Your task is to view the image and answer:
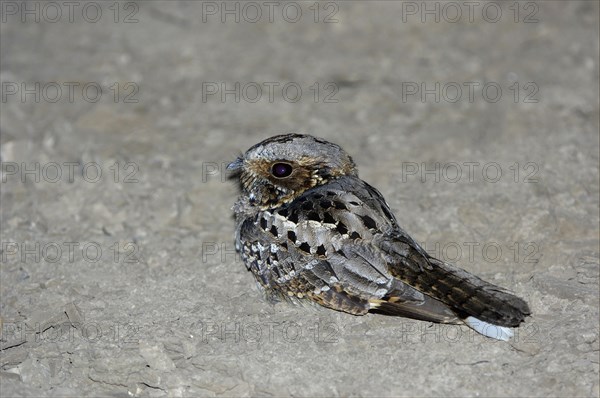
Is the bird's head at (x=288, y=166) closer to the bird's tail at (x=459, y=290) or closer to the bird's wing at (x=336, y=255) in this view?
the bird's wing at (x=336, y=255)

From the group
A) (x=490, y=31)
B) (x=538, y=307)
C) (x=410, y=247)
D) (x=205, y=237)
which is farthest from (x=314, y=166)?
(x=490, y=31)

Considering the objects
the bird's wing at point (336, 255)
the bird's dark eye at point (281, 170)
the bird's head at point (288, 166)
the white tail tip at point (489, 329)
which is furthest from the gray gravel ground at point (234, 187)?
the bird's dark eye at point (281, 170)

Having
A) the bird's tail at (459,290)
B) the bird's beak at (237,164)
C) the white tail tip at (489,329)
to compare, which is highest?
the bird's beak at (237,164)

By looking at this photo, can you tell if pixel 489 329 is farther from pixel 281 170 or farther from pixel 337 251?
pixel 281 170

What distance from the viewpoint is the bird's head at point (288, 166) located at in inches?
213

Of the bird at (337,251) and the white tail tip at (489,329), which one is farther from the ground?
the bird at (337,251)

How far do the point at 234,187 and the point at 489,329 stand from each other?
2.54m

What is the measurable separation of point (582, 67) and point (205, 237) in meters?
4.29

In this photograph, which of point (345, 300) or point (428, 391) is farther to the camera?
point (345, 300)

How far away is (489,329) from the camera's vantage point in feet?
16.1

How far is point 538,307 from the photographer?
5328 millimetres

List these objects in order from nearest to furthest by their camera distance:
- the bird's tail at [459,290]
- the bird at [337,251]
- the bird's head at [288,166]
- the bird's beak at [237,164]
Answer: the bird's tail at [459,290] < the bird at [337,251] < the bird's head at [288,166] < the bird's beak at [237,164]

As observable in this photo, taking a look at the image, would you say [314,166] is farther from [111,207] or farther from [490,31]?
[490,31]

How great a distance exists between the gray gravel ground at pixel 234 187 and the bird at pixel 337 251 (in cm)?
20
